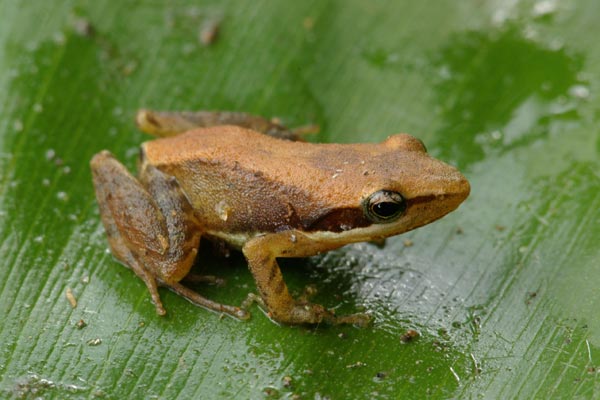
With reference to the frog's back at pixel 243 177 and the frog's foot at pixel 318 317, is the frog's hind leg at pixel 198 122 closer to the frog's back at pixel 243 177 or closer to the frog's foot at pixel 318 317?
the frog's back at pixel 243 177

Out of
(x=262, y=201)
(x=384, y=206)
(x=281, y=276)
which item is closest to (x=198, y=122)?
(x=262, y=201)

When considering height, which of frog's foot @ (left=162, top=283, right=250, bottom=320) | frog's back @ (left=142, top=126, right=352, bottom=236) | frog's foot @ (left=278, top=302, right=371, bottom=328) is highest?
frog's back @ (left=142, top=126, right=352, bottom=236)

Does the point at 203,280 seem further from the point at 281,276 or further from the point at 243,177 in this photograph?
the point at 243,177

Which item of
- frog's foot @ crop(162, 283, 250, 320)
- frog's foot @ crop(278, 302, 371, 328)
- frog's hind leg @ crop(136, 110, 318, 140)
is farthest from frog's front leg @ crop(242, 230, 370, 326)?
frog's hind leg @ crop(136, 110, 318, 140)

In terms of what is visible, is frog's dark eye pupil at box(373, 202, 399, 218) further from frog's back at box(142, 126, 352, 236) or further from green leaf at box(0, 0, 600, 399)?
green leaf at box(0, 0, 600, 399)

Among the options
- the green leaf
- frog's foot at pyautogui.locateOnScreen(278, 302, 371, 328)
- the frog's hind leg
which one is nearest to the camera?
the green leaf

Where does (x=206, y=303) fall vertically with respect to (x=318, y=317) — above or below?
below

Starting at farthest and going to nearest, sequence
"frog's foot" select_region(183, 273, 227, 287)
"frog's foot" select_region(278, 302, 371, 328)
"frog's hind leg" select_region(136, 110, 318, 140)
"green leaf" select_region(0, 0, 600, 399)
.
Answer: "frog's hind leg" select_region(136, 110, 318, 140) → "frog's foot" select_region(183, 273, 227, 287) → "frog's foot" select_region(278, 302, 371, 328) → "green leaf" select_region(0, 0, 600, 399)
